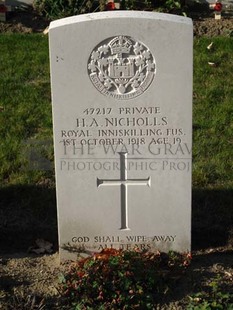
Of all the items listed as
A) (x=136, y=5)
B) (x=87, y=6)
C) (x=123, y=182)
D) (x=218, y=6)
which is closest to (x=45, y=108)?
(x=123, y=182)

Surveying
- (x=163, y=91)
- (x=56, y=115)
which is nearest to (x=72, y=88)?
(x=56, y=115)

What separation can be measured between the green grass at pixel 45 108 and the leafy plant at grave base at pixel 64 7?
1.88ft

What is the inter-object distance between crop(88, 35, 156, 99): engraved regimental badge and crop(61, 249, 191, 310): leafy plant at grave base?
106cm

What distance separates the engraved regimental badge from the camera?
4.55m

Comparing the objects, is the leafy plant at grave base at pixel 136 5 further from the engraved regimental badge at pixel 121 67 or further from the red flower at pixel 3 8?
the engraved regimental badge at pixel 121 67

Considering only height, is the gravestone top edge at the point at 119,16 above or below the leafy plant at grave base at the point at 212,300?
above

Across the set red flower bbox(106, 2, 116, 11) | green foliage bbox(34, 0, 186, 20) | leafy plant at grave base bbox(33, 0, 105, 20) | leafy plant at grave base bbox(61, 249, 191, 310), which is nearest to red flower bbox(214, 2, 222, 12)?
green foliage bbox(34, 0, 186, 20)

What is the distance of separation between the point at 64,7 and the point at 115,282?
5.64 meters

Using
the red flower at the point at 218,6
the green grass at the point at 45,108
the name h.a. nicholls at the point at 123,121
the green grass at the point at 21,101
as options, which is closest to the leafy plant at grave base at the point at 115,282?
the name h.a. nicholls at the point at 123,121

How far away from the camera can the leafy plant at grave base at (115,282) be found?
442cm

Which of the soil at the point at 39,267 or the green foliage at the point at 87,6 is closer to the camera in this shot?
the soil at the point at 39,267

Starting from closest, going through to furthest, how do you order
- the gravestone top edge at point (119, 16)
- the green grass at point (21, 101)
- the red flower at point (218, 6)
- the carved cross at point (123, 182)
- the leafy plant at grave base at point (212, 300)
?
1. the leafy plant at grave base at point (212, 300)
2. the gravestone top edge at point (119, 16)
3. the carved cross at point (123, 182)
4. the green grass at point (21, 101)
5. the red flower at point (218, 6)

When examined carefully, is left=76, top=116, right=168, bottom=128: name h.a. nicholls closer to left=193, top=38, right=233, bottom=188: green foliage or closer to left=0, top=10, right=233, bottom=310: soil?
left=0, top=10, right=233, bottom=310: soil

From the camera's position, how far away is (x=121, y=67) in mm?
4609
